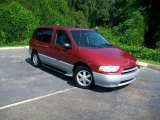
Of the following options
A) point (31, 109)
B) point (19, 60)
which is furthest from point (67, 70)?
point (19, 60)

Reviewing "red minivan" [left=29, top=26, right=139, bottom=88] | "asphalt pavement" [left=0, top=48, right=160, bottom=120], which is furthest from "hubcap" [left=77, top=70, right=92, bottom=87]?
"asphalt pavement" [left=0, top=48, right=160, bottom=120]

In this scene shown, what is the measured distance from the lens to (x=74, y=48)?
8.55m

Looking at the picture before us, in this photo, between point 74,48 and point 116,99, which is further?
point 74,48

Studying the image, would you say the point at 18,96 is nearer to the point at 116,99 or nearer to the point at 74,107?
the point at 74,107

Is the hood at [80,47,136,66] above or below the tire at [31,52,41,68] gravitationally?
above

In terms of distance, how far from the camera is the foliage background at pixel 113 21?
19.3 meters

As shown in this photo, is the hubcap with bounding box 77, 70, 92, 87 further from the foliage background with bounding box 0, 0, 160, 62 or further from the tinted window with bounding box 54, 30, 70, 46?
the foliage background with bounding box 0, 0, 160, 62

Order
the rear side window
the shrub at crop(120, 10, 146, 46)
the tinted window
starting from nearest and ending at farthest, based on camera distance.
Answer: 1. the tinted window
2. the rear side window
3. the shrub at crop(120, 10, 146, 46)

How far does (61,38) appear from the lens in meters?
9.26

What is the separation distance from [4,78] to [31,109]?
293cm

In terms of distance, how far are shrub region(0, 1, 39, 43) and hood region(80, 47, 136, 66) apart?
12.2m

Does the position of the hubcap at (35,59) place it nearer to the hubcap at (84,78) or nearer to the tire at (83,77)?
the tire at (83,77)

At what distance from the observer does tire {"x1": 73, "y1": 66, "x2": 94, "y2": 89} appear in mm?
8086

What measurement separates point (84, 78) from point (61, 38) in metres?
1.80
